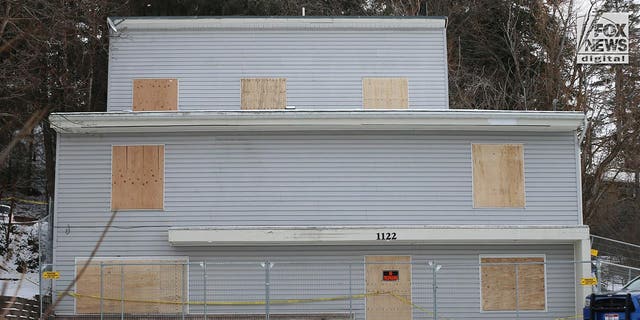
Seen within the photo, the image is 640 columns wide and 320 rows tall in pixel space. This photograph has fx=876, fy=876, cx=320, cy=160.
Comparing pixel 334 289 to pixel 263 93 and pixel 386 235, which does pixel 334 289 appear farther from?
pixel 263 93

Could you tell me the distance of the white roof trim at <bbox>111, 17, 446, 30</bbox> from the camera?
93.1 feet

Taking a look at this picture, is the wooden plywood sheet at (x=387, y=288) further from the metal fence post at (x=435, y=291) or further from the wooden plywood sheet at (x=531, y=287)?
the wooden plywood sheet at (x=531, y=287)

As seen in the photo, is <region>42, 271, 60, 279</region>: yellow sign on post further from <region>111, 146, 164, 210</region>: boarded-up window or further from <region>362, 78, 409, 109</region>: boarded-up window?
<region>362, 78, 409, 109</region>: boarded-up window

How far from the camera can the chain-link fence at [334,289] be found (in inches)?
953

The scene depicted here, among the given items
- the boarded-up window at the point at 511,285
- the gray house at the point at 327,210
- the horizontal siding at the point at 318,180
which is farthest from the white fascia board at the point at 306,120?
the boarded-up window at the point at 511,285

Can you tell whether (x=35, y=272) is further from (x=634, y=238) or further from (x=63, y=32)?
(x=634, y=238)

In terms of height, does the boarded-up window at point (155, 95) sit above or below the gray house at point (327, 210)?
above

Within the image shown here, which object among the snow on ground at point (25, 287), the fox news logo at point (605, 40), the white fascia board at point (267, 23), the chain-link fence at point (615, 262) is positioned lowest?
the snow on ground at point (25, 287)

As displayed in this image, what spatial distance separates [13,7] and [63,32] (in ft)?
11.0

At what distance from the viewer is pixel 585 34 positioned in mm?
41062

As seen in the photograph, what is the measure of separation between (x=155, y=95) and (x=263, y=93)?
3.46 metres

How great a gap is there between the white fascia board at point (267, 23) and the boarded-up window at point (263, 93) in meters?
1.80

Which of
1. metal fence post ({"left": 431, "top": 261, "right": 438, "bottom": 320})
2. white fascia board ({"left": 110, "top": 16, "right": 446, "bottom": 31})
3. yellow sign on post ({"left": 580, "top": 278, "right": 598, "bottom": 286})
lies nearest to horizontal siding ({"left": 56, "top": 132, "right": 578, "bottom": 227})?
metal fence post ({"left": 431, "top": 261, "right": 438, "bottom": 320})

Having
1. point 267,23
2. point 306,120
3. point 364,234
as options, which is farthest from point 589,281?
point 267,23
